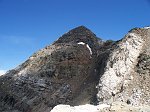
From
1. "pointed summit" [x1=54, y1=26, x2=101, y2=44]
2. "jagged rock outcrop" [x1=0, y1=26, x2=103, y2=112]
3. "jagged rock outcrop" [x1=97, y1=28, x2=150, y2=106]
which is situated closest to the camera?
"jagged rock outcrop" [x1=97, y1=28, x2=150, y2=106]

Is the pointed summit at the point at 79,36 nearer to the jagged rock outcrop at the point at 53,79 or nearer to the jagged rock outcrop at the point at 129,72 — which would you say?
the jagged rock outcrop at the point at 53,79

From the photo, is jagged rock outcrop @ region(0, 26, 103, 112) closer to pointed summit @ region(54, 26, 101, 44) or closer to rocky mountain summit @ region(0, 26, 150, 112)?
rocky mountain summit @ region(0, 26, 150, 112)

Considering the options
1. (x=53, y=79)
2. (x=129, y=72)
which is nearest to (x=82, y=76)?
(x=53, y=79)

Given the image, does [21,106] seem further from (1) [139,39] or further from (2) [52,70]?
(1) [139,39]

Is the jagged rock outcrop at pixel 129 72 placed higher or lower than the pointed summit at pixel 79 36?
lower

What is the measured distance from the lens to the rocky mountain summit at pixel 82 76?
30.5 metres

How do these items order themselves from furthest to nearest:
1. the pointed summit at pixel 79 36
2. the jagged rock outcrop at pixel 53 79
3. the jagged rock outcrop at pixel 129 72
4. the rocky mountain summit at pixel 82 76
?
the pointed summit at pixel 79 36 → the jagged rock outcrop at pixel 53 79 → the rocky mountain summit at pixel 82 76 → the jagged rock outcrop at pixel 129 72

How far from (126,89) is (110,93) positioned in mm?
1474

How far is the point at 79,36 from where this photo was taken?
50531mm

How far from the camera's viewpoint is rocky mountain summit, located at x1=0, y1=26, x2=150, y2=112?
3055 cm

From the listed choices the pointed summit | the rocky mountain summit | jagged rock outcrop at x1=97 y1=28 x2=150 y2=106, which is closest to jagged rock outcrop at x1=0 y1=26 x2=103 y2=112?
the rocky mountain summit

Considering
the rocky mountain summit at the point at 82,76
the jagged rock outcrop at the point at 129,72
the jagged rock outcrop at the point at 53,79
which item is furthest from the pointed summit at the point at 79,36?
the jagged rock outcrop at the point at 129,72

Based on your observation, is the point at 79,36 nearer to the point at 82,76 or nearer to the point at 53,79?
the point at 53,79

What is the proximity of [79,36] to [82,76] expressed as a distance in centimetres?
1082
